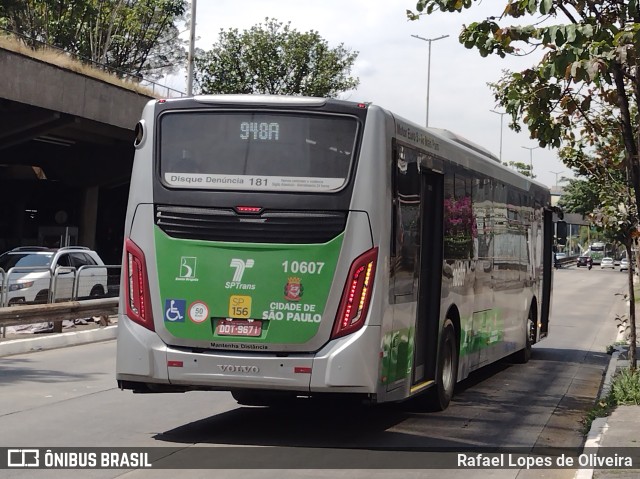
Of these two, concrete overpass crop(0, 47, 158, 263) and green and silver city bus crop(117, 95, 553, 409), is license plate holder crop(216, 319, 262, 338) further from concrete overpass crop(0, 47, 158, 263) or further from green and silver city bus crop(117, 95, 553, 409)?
concrete overpass crop(0, 47, 158, 263)

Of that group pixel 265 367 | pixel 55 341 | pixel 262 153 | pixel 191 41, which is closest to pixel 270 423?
pixel 265 367

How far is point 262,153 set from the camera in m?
9.48

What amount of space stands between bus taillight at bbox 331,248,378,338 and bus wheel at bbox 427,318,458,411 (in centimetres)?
264

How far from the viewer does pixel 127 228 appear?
9.80 metres

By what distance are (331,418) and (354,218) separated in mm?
3061

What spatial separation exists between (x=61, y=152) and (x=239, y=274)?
37737mm

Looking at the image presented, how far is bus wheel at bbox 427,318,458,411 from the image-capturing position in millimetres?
11750

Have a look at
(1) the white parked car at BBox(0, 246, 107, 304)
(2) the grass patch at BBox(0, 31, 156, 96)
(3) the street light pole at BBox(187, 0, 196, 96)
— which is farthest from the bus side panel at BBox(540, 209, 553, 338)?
(3) the street light pole at BBox(187, 0, 196, 96)

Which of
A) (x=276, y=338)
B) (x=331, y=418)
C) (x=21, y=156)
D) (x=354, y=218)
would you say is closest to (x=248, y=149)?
(x=354, y=218)

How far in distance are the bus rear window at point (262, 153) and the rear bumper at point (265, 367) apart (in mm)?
1455

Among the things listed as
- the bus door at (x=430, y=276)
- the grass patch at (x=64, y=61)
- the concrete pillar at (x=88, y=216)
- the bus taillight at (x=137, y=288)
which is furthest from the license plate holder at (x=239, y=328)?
the concrete pillar at (x=88, y=216)

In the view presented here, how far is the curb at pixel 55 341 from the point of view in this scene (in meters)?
17.1

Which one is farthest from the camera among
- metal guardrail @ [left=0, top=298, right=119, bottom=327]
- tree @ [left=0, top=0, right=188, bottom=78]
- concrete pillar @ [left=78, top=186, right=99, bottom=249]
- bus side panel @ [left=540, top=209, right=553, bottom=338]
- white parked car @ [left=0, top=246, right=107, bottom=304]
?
tree @ [left=0, top=0, right=188, bottom=78]

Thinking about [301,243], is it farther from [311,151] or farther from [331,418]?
[331,418]
